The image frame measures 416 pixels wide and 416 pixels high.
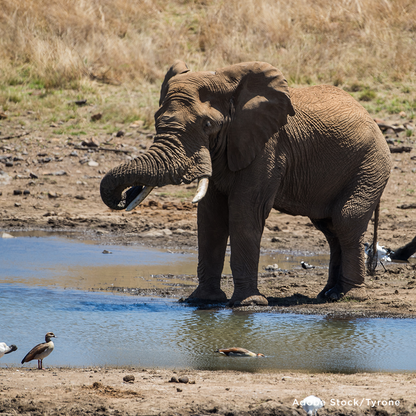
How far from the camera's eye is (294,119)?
7.72 m

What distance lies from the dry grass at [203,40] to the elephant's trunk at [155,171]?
30.3 feet

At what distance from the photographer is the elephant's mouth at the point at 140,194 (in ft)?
22.2

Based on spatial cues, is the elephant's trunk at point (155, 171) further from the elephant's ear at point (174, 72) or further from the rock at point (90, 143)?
the rock at point (90, 143)

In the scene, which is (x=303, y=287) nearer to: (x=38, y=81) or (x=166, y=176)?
(x=166, y=176)

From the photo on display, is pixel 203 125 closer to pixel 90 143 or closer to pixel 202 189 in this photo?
pixel 202 189

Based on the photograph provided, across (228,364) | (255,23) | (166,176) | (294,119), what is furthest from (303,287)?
(255,23)

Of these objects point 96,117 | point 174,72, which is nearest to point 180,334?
point 174,72

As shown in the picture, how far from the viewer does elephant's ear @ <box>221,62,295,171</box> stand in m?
7.28

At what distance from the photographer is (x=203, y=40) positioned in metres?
19.6

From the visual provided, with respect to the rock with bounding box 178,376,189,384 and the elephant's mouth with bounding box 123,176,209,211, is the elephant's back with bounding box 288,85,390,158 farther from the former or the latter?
the rock with bounding box 178,376,189,384

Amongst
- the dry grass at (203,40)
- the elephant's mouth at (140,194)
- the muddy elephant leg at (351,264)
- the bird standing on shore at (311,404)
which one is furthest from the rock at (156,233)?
the bird standing on shore at (311,404)

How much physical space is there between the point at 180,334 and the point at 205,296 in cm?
137

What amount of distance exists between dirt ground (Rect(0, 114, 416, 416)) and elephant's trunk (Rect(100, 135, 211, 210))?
161cm

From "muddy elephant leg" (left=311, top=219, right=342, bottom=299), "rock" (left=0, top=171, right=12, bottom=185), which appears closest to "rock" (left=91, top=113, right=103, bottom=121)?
"rock" (left=0, top=171, right=12, bottom=185)
